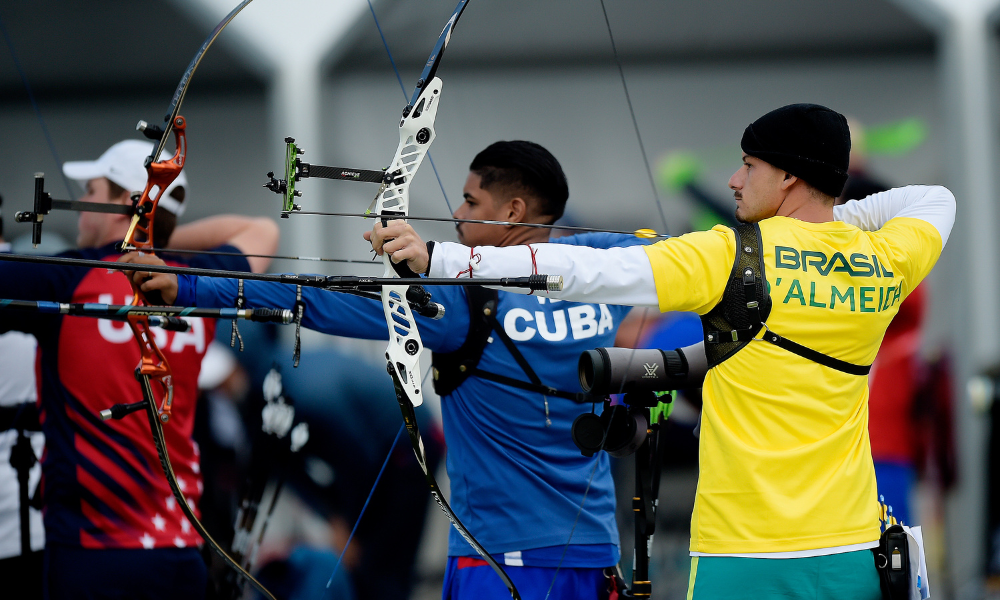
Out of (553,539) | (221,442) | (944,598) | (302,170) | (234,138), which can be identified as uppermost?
(234,138)

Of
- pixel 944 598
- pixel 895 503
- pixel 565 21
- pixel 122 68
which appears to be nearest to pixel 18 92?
pixel 122 68

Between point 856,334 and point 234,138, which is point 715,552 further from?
point 234,138

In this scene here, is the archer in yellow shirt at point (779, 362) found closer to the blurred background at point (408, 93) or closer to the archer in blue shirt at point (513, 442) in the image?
the archer in blue shirt at point (513, 442)

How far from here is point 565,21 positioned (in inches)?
123

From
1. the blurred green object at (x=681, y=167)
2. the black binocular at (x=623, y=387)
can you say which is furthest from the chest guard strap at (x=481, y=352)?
the blurred green object at (x=681, y=167)

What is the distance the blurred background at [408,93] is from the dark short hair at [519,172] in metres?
0.64

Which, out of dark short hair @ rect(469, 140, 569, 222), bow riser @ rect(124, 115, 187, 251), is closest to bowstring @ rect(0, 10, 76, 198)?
bow riser @ rect(124, 115, 187, 251)

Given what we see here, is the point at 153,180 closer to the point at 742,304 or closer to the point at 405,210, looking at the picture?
the point at 405,210

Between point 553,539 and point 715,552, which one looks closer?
point 715,552

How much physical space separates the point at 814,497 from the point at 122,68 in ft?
9.10

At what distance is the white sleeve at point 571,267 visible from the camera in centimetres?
125

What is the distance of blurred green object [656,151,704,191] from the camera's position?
11.3 ft

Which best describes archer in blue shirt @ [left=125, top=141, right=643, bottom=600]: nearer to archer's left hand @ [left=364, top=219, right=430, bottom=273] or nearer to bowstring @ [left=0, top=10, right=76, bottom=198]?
archer's left hand @ [left=364, top=219, right=430, bottom=273]

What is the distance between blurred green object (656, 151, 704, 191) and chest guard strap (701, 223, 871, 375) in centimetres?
216
